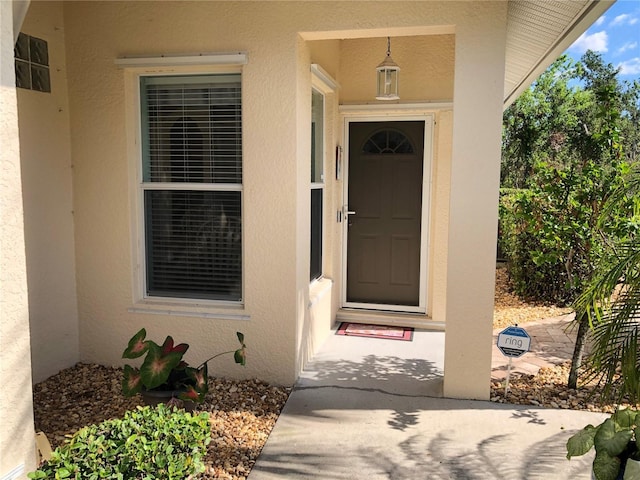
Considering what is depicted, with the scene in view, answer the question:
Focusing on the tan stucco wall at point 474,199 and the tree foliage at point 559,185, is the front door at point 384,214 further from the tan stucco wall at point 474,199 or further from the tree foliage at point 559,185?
the tan stucco wall at point 474,199

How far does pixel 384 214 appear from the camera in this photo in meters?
6.01

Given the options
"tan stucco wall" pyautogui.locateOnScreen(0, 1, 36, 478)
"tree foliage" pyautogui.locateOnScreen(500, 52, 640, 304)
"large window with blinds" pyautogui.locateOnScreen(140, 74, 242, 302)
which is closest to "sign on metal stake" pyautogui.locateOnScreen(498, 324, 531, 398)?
"tree foliage" pyautogui.locateOnScreen(500, 52, 640, 304)

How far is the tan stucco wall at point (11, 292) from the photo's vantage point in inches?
83.0

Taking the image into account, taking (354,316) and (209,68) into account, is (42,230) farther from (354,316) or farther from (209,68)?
(354,316)

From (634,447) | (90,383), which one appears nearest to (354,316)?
(90,383)

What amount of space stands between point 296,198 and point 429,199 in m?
2.14

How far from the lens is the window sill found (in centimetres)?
439

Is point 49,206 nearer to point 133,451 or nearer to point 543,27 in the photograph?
point 133,451

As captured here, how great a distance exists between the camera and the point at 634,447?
246 centimetres

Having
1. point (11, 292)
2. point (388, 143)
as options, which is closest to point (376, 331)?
point (388, 143)

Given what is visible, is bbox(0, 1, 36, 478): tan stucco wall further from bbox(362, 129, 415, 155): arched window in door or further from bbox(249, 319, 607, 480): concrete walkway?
bbox(362, 129, 415, 155): arched window in door

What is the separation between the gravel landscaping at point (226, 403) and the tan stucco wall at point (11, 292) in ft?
3.90

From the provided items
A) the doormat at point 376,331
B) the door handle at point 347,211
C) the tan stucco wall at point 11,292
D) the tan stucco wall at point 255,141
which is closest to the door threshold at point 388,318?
the doormat at point 376,331

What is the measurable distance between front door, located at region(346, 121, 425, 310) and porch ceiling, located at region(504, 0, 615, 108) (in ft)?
4.14
